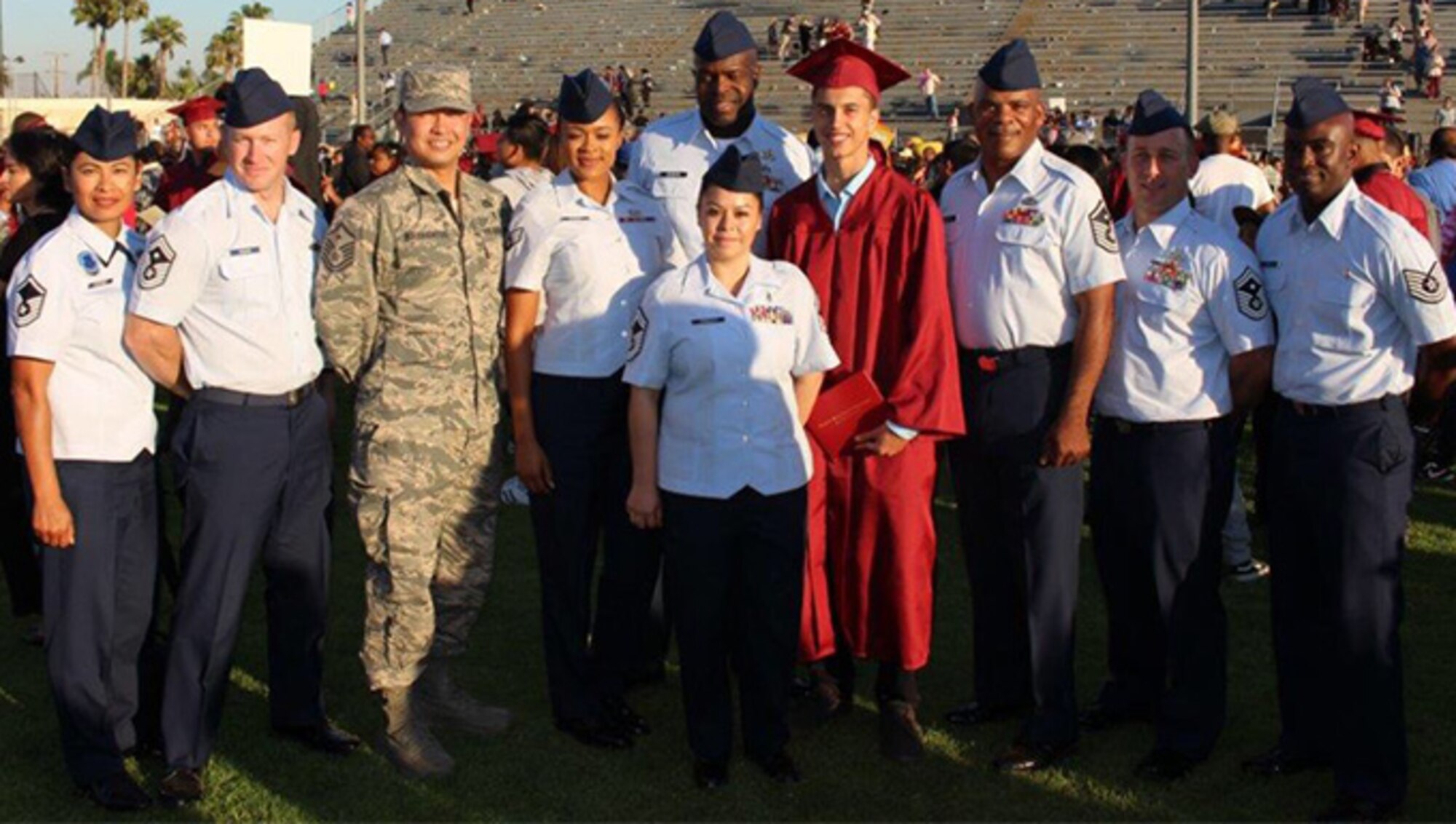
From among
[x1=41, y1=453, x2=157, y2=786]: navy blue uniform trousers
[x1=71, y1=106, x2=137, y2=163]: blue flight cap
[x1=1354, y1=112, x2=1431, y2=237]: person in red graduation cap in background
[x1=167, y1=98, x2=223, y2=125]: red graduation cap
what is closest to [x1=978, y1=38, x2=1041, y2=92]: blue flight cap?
[x1=1354, y1=112, x2=1431, y2=237]: person in red graduation cap in background

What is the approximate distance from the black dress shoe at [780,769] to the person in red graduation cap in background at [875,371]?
36 cm

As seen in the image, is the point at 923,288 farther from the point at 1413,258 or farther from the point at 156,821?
the point at 156,821

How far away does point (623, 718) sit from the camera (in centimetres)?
543

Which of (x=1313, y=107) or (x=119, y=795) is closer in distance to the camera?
(x=1313, y=107)

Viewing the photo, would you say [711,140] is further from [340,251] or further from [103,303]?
[103,303]

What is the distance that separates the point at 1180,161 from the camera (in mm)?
4945

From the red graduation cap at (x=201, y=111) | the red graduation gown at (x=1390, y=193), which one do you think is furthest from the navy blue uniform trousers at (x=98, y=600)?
the red graduation gown at (x=1390, y=193)

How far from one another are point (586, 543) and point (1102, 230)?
1.97 m

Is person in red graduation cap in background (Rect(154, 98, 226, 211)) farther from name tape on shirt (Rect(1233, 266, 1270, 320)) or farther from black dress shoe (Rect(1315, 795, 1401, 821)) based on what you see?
black dress shoe (Rect(1315, 795, 1401, 821))

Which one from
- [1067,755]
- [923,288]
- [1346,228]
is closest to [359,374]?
[923,288]

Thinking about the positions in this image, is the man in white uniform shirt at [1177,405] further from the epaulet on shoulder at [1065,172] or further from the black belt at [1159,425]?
the epaulet on shoulder at [1065,172]

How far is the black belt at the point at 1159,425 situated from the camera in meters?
4.88

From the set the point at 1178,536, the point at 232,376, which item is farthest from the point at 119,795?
the point at 1178,536

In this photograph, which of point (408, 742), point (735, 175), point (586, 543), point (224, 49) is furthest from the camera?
point (224, 49)
